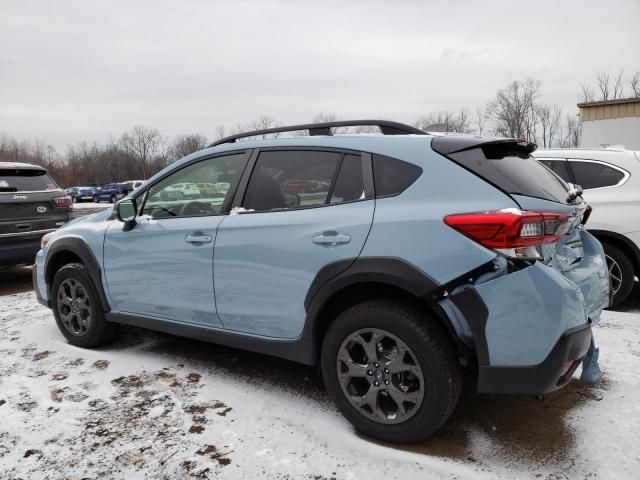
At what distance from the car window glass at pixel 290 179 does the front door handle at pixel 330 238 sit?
0.23 metres

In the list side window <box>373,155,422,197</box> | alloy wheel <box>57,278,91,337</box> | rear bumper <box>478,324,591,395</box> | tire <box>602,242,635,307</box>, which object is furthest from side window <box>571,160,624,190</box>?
alloy wheel <box>57,278,91,337</box>

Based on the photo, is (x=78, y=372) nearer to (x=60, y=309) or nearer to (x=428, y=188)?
(x=60, y=309)

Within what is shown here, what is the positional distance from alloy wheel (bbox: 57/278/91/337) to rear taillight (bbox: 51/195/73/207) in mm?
3436

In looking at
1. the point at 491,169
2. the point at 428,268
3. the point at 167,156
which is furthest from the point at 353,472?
the point at 167,156

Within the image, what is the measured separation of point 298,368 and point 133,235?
164cm

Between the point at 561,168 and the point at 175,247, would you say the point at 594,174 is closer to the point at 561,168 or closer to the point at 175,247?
the point at 561,168

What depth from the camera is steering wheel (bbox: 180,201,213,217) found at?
→ 11.3 feet

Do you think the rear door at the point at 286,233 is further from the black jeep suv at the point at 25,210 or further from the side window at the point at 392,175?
the black jeep suv at the point at 25,210

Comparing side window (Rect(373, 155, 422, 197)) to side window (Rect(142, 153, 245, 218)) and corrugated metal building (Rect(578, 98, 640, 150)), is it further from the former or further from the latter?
corrugated metal building (Rect(578, 98, 640, 150))

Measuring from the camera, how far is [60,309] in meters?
4.39

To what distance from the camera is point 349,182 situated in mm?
2824

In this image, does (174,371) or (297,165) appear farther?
(174,371)

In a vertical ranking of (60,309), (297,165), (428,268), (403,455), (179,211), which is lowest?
(403,455)

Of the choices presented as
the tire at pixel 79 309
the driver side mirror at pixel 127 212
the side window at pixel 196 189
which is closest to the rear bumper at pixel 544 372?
the side window at pixel 196 189
